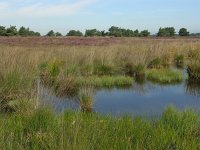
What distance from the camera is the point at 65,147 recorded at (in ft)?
12.7

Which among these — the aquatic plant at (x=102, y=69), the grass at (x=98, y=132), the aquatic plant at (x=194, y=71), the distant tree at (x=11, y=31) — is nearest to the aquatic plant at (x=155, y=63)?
the aquatic plant at (x=102, y=69)

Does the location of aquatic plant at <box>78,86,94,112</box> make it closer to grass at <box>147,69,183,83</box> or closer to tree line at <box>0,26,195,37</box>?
grass at <box>147,69,183,83</box>

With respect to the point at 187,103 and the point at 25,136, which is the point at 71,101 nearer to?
the point at 187,103

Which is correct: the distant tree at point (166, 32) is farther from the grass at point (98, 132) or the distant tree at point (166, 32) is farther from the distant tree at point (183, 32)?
the grass at point (98, 132)

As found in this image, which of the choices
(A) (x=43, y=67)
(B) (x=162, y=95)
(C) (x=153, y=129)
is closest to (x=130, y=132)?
(C) (x=153, y=129)

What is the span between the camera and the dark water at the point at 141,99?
8.01 metres

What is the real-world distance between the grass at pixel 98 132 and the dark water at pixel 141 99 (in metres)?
1.17

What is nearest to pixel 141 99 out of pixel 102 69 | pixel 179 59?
pixel 102 69

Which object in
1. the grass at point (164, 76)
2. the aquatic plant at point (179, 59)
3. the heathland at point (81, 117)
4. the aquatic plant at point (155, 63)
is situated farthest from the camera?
the aquatic plant at point (179, 59)

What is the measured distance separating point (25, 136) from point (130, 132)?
53.2 inches

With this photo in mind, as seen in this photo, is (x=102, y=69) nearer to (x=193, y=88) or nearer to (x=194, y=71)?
(x=194, y=71)

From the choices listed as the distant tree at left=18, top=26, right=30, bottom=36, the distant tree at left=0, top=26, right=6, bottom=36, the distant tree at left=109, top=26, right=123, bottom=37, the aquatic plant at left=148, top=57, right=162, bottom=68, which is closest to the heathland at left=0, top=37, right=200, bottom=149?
the aquatic plant at left=148, top=57, right=162, bottom=68

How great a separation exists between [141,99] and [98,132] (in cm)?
480

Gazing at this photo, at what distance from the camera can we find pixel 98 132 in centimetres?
495
